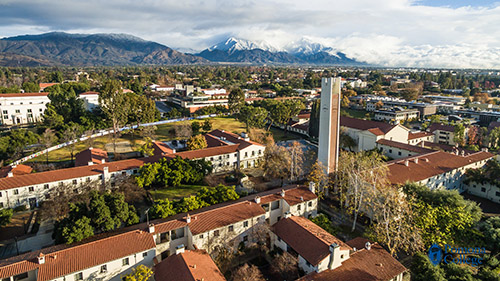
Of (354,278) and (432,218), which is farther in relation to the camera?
(432,218)

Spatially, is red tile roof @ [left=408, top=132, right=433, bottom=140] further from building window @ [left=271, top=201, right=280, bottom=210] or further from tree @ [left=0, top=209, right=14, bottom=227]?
tree @ [left=0, top=209, right=14, bottom=227]

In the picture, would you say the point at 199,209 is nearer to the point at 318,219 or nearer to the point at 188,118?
the point at 318,219

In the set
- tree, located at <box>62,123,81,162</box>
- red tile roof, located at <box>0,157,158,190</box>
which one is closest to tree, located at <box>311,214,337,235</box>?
red tile roof, located at <box>0,157,158,190</box>

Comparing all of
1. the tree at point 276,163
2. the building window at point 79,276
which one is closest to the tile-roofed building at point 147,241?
the building window at point 79,276

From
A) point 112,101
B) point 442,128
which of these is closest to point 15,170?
point 112,101

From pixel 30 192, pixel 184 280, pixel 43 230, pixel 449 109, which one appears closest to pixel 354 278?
pixel 184 280
